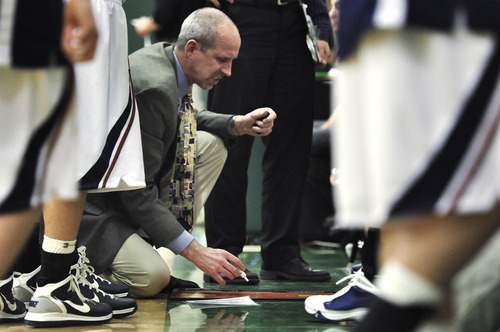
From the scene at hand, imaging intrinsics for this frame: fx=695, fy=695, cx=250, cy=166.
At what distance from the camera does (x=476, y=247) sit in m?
0.86

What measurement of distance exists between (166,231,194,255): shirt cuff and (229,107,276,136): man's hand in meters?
0.56

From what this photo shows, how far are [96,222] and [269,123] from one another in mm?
704

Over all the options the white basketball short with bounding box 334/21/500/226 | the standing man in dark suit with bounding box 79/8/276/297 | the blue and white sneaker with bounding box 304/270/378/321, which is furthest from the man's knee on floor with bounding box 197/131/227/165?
the white basketball short with bounding box 334/21/500/226

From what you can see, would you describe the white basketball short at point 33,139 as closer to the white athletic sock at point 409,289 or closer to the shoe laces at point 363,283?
the white athletic sock at point 409,289

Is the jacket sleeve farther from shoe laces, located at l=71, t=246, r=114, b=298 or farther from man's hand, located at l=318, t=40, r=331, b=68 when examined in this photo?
shoe laces, located at l=71, t=246, r=114, b=298

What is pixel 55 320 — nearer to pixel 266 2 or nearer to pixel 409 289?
pixel 409 289

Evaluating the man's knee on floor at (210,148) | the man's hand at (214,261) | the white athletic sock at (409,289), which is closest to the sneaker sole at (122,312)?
the man's hand at (214,261)

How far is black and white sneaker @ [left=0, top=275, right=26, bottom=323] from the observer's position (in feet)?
6.09

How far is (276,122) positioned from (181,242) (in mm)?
854

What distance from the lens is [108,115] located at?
180cm

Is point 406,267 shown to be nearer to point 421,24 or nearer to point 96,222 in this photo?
point 421,24

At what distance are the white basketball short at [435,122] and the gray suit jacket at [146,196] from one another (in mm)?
1377

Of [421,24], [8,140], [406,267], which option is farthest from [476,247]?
[8,140]

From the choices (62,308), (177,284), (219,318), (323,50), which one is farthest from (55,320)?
(323,50)
